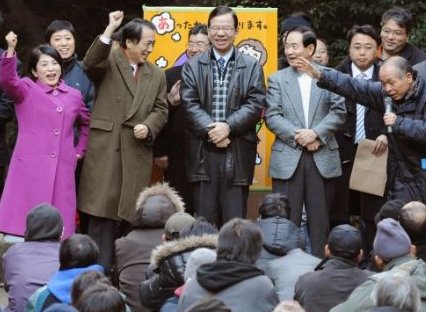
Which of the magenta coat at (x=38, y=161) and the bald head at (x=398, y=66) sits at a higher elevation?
the bald head at (x=398, y=66)

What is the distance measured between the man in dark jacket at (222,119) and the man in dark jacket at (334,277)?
→ 264cm

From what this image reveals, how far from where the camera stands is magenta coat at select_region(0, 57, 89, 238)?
11305mm

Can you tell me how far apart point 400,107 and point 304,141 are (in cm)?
93

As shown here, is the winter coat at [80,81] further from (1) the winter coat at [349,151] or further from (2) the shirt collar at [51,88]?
(1) the winter coat at [349,151]

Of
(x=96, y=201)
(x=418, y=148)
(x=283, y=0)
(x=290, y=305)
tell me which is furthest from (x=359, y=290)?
(x=283, y=0)

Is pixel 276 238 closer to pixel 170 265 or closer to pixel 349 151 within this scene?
pixel 170 265

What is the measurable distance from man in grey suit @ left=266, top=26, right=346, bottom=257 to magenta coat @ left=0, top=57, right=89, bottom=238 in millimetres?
1827

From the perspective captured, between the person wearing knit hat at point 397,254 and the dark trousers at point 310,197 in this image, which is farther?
the dark trousers at point 310,197

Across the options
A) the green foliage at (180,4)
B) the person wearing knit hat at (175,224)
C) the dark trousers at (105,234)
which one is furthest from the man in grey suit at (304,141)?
the green foliage at (180,4)

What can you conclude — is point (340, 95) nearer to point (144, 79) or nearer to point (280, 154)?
point (280, 154)

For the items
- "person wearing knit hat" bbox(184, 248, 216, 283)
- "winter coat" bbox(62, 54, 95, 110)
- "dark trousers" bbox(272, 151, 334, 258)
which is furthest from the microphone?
"person wearing knit hat" bbox(184, 248, 216, 283)

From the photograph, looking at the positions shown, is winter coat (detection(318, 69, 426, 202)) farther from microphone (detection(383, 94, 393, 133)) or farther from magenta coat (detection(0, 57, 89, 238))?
magenta coat (detection(0, 57, 89, 238))

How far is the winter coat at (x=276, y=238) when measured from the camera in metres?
9.53

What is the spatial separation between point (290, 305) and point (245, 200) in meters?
4.87
